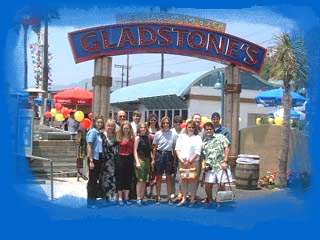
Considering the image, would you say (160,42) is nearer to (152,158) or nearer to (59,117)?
(152,158)

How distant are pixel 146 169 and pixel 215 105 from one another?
159 inches

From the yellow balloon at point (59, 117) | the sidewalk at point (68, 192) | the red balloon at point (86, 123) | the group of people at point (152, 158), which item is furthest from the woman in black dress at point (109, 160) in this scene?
the yellow balloon at point (59, 117)

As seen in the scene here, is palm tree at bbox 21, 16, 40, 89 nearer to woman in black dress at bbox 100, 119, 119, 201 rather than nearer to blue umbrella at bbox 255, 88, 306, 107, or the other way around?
woman in black dress at bbox 100, 119, 119, 201

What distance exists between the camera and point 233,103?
27.2ft

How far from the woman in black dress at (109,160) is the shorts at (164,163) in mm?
647

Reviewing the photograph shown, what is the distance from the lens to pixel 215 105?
10852 mm

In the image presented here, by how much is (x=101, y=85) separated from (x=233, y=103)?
2154 mm

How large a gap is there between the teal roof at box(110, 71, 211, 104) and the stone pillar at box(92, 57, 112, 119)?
4.76 ft

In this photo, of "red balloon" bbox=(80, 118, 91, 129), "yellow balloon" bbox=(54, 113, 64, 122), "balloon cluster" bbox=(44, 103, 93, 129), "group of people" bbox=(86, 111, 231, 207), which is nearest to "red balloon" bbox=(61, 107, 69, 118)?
"balloon cluster" bbox=(44, 103, 93, 129)

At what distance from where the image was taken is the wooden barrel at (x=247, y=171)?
8.27 m

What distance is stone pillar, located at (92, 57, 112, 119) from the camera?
23.6 feet

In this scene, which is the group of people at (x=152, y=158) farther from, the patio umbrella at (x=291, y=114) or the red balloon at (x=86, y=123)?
the patio umbrella at (x=291, y=114)

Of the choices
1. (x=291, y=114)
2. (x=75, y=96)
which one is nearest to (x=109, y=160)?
(x=75, y=96)

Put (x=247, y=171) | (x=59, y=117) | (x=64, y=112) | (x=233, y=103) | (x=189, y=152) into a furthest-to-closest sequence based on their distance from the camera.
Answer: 1. (x=59, y=117)
2. (x=64, y=112)
3. (x=247, y=171)
4. (x=233, y=103)
5. (x=189, y=152)
